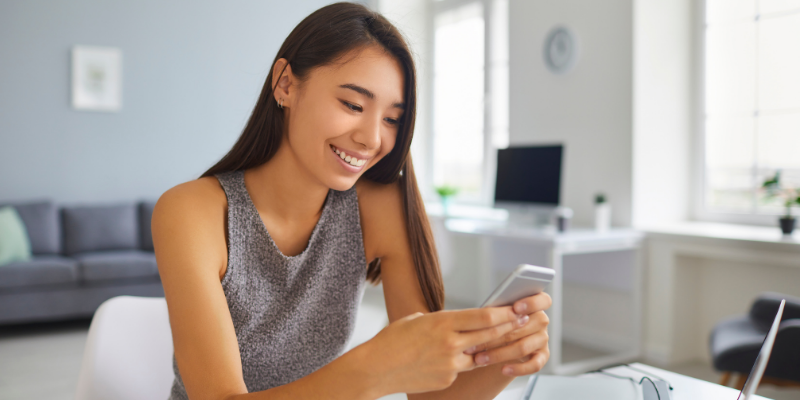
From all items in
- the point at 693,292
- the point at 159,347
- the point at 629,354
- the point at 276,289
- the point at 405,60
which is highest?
the point at 405,60

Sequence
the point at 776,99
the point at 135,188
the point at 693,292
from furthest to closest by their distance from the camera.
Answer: the point at 135,188
the point at 693,292
the point at 776,99

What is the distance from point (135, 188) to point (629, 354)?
4096 mm

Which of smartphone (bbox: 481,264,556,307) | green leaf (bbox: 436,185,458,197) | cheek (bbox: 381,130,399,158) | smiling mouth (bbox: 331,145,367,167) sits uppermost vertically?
cheek (bbox: 381,130,399,158)

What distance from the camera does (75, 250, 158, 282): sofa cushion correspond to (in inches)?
155

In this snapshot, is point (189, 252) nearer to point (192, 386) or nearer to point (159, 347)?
point (192, 386)

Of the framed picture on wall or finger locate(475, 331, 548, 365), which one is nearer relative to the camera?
finger locate(475, 331, 548, 365)

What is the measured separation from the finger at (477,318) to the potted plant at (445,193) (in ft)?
13.4

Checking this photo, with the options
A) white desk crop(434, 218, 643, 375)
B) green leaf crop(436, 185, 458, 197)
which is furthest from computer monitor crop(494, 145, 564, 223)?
green leaf crop(436, 185, 458, 197)

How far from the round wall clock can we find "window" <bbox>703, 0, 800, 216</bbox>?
0.76 metres

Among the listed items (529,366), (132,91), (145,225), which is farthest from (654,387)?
(132,91)

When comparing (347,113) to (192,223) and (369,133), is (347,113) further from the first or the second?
(192,223)

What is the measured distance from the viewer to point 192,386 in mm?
777

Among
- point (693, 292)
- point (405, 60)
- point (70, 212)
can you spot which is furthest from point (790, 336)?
point (70, 212)

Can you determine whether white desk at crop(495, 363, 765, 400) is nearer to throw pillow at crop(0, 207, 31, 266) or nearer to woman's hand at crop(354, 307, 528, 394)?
woman's hand at crop(354, 307, 528, 394)
